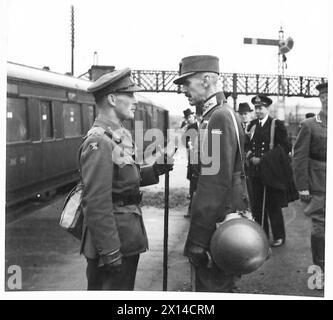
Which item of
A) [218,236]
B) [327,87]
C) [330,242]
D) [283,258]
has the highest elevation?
[327,87]

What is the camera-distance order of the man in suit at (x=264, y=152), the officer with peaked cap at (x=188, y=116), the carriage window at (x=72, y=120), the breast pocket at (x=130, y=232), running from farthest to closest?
the carriage window at (x=72, y=120)
the officer with peaked cap at (x=188, y=116)
the man in suit at (x=264, y=152)
the breast pocket at (x=130, y=232)

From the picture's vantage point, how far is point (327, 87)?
11.4 feet

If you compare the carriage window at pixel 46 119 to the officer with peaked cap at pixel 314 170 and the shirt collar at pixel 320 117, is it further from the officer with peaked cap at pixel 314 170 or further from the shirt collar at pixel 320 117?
the shirt collar at pixel 320 117

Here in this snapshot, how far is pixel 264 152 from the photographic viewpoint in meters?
5.12

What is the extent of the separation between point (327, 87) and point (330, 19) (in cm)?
51

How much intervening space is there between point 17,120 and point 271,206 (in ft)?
12.6

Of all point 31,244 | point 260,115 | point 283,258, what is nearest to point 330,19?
point 260,115

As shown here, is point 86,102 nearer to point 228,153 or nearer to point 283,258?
point 283,258

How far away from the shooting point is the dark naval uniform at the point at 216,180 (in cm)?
274

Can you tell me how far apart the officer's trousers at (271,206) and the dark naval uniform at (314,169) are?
121cm

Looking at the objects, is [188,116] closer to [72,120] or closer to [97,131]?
[72,120]

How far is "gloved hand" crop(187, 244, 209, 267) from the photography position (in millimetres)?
2766

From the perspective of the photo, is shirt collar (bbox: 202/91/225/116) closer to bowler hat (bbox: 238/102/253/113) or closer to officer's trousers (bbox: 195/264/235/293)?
officer's trousers (bbox: 195/264/235/293)

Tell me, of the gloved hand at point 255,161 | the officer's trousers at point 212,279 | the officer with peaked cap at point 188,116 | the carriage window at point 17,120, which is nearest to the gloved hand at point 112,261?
the officer's trousers at point 212,279
